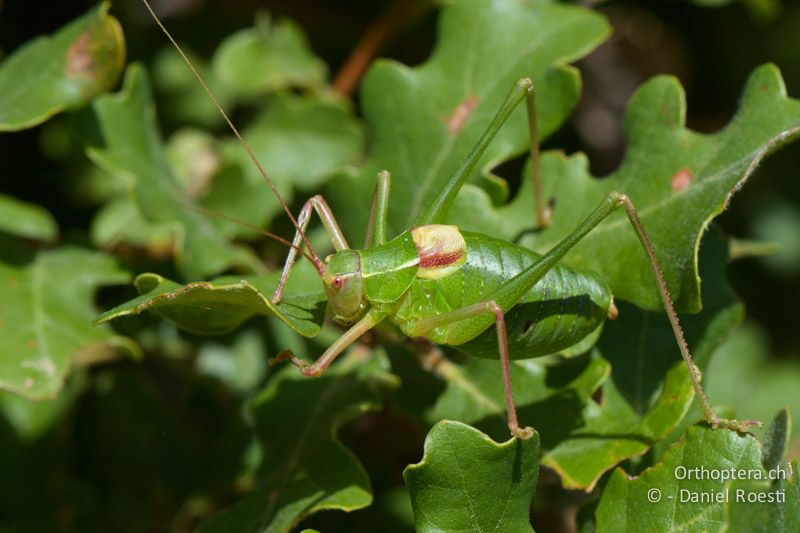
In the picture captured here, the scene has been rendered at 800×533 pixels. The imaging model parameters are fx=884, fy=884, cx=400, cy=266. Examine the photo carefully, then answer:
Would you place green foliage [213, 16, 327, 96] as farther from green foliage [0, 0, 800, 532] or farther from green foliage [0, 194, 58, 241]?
green foliage [0, 194, 58, 241]

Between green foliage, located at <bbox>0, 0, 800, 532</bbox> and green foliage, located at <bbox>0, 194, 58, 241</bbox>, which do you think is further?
green foliage, located at <bbox>0, 194, 58, 241</bbox>

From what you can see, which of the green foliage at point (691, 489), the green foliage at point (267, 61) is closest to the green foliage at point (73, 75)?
the green foliage at point (267, 61)

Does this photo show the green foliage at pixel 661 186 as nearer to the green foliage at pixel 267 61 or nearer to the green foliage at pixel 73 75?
the green foliage at pixel 73 75

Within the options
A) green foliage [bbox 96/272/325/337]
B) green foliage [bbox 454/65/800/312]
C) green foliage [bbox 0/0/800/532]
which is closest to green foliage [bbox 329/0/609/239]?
green foliage [bbox 0/0/800/532]

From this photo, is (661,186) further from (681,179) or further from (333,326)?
(333,326)

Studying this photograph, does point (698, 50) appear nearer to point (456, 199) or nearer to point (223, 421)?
point (456, 199)
